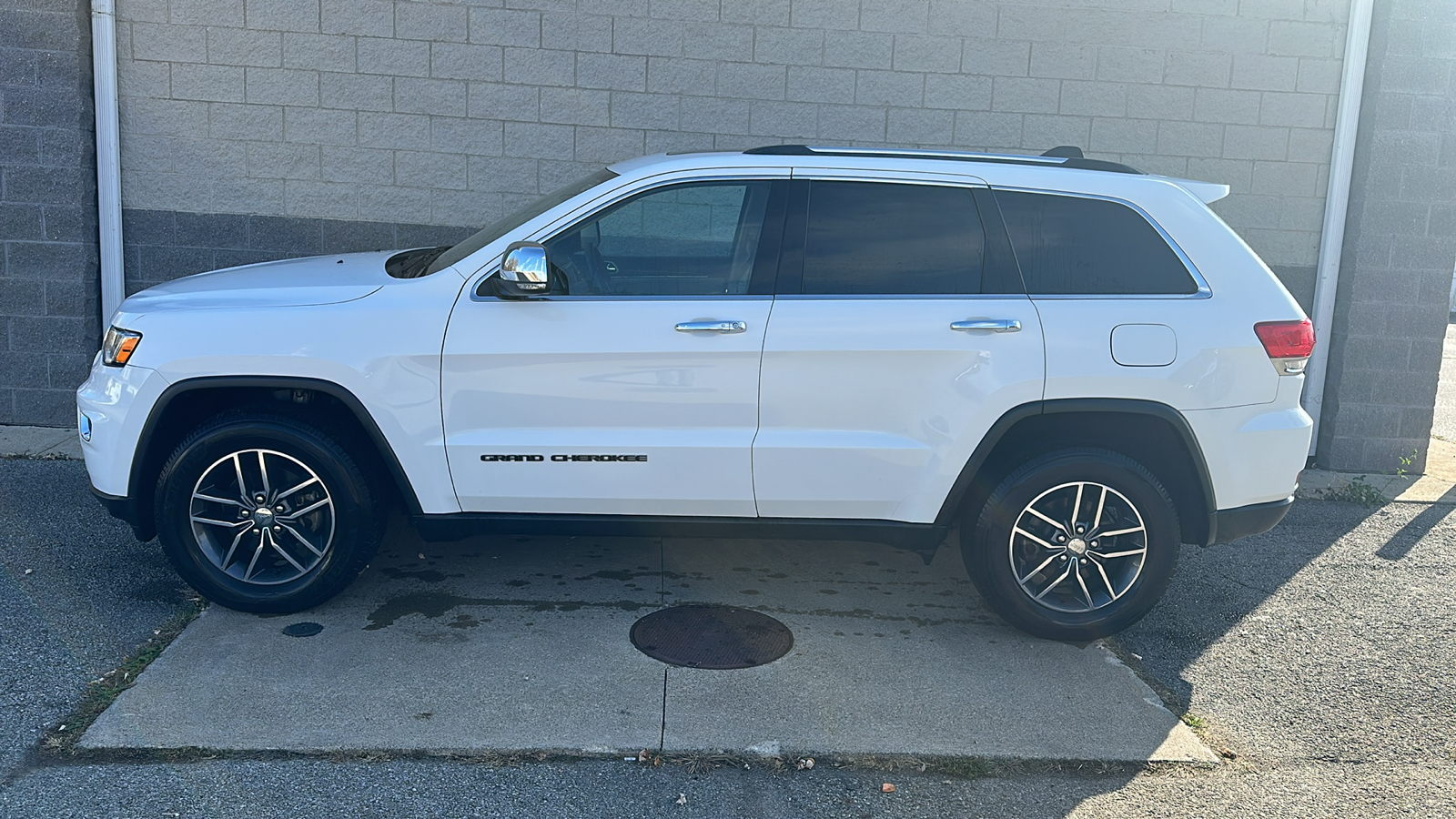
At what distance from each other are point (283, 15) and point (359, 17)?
0.46 m

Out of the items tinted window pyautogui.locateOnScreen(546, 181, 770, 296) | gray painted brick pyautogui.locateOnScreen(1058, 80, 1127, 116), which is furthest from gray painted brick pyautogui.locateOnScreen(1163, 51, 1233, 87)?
tinted window pyautogui.locateOnScreen(546, 181, 770, 296)

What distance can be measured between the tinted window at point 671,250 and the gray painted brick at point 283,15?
368 centimetres

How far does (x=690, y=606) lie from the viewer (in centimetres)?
516

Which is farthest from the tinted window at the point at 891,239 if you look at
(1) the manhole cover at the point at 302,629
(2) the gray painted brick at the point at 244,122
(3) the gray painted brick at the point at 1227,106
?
(2) the gray painted brick at the point at 244,122

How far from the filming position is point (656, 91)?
767 centimetres

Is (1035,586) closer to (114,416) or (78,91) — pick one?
(114,416)

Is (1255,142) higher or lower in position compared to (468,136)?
higher

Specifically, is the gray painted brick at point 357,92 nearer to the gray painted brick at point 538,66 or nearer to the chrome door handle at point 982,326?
the gray painted brick at point 538,66

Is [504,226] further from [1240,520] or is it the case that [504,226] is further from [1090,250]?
[1240,520]

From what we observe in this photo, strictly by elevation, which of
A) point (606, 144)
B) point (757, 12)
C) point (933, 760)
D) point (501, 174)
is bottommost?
point (933, 760)

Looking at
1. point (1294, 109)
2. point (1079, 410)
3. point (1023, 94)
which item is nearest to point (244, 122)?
point (1023, 94)

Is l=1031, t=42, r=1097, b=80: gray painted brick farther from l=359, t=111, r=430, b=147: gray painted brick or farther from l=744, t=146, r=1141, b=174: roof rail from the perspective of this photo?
l=359, t=111, r=430, b=147: gray painted brick

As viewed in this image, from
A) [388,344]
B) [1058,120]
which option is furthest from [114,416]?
[1058,120]

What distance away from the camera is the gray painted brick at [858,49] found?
7719mm
